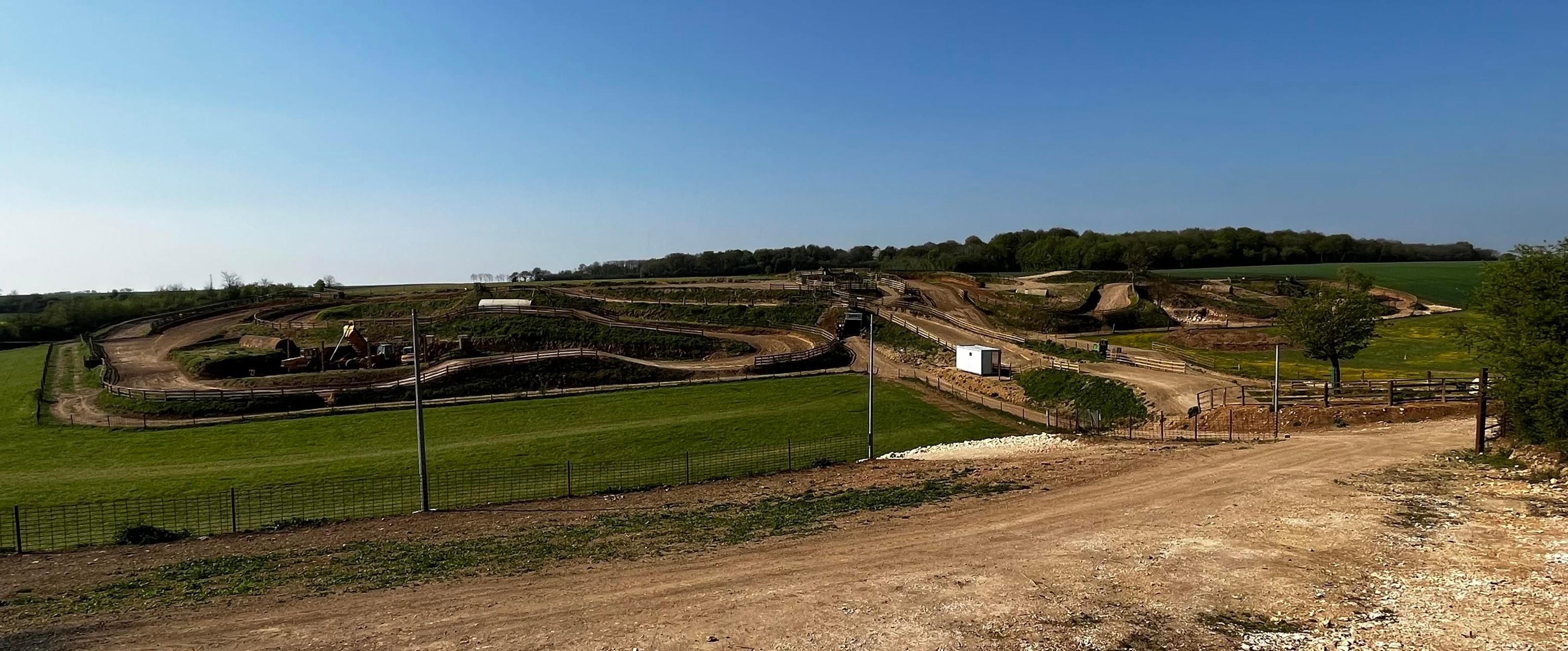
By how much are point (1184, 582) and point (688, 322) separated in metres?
68.3

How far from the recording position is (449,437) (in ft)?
129

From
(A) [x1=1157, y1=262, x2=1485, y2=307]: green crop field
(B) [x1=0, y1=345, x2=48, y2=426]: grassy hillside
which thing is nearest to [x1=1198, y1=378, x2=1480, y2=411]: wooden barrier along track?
(A) [x1=1157, y1=262, x2=1485, y2=307]: green crop field

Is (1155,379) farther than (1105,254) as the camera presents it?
No

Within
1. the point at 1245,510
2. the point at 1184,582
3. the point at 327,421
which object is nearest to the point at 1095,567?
the point at 1184,582

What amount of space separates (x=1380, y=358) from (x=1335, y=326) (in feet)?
70.4

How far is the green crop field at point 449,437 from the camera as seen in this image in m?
31.9

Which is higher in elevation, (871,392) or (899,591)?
(871,392)

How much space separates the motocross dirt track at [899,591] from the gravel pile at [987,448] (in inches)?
458

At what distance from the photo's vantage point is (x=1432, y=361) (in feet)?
162

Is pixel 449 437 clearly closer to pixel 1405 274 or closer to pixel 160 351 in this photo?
pixel 160 351

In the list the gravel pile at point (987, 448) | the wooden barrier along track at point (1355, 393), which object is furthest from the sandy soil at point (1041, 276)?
the gravel pile at point (987, 448)

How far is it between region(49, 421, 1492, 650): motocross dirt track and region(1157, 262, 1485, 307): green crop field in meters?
87.8

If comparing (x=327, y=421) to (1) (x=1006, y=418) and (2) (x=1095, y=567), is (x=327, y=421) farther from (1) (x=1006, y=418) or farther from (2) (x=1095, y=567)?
(2) (x=1095, y=567)

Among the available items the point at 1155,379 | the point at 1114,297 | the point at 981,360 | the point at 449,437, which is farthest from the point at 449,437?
the point at 1114,297
